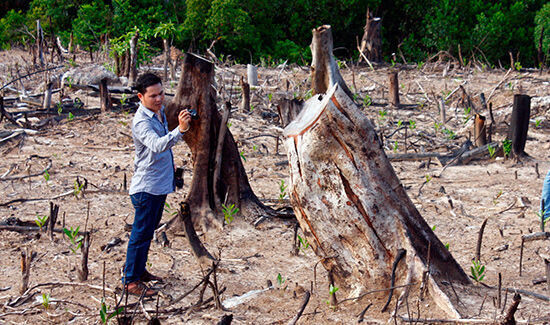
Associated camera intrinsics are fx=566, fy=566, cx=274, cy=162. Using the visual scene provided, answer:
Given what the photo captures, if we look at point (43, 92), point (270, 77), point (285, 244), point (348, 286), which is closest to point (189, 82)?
point (285, 244)

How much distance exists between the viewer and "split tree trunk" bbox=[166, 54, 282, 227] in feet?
17.3

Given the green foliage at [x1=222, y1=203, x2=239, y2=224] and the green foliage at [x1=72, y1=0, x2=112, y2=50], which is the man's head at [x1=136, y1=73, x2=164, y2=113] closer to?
the green foliage at [x1=222, y1=203, x2=239, y2=224]

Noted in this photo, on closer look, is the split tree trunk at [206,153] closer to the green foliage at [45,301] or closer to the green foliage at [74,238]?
the green foliage at [74,238]

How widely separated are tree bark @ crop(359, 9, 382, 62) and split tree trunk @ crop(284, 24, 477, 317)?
11653mm

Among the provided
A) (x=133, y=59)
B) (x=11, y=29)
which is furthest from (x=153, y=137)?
(x=11, y=29)

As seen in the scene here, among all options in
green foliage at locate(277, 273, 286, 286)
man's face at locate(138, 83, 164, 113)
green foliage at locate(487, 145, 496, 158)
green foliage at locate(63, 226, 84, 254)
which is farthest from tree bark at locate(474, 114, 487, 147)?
green foliage at locate(63, 226, 84, 254)

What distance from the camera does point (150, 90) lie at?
4.00 metres

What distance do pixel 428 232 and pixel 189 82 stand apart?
2.66m

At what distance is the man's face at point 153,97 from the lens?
13.1 ft

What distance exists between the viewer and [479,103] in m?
11.1

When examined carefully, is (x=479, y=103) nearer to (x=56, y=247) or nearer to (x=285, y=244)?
(x=285, y=244)

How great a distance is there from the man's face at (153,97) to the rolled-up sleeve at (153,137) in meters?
0.12

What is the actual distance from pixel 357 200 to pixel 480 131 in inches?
212

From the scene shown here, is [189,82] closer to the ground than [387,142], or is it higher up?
higher up
